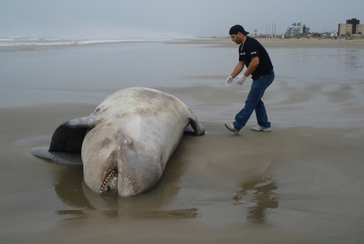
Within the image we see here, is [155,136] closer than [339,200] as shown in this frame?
No

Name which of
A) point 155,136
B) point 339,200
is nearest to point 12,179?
point 155,136

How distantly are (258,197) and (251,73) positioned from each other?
2620mm

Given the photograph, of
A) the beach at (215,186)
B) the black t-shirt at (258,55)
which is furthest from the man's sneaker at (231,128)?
the black t-shirt at (258,55)

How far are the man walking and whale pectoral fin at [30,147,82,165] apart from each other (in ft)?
7.14

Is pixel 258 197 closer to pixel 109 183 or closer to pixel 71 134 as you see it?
pixel 109 183

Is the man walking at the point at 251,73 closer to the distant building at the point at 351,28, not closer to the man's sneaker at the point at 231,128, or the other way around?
the man's sneaker at the point at 231,128

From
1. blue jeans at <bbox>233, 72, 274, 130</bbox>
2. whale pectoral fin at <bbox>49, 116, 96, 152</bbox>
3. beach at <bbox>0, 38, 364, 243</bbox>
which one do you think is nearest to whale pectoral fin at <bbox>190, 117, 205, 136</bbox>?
beach at <bbox>0, 38, 364, 243</bbox>

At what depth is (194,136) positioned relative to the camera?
5156 millimetres

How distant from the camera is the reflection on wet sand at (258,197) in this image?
9.49 ft

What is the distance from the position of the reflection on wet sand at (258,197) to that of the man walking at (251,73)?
172cm

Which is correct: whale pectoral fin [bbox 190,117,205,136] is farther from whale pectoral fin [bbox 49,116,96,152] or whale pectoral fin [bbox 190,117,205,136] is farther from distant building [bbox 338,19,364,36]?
distant building [bbox 338,19,364,36]

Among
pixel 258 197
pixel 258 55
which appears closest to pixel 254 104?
pixel 258 55

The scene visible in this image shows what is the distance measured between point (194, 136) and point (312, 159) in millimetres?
1634

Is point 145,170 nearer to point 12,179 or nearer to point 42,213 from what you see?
point 42,213
